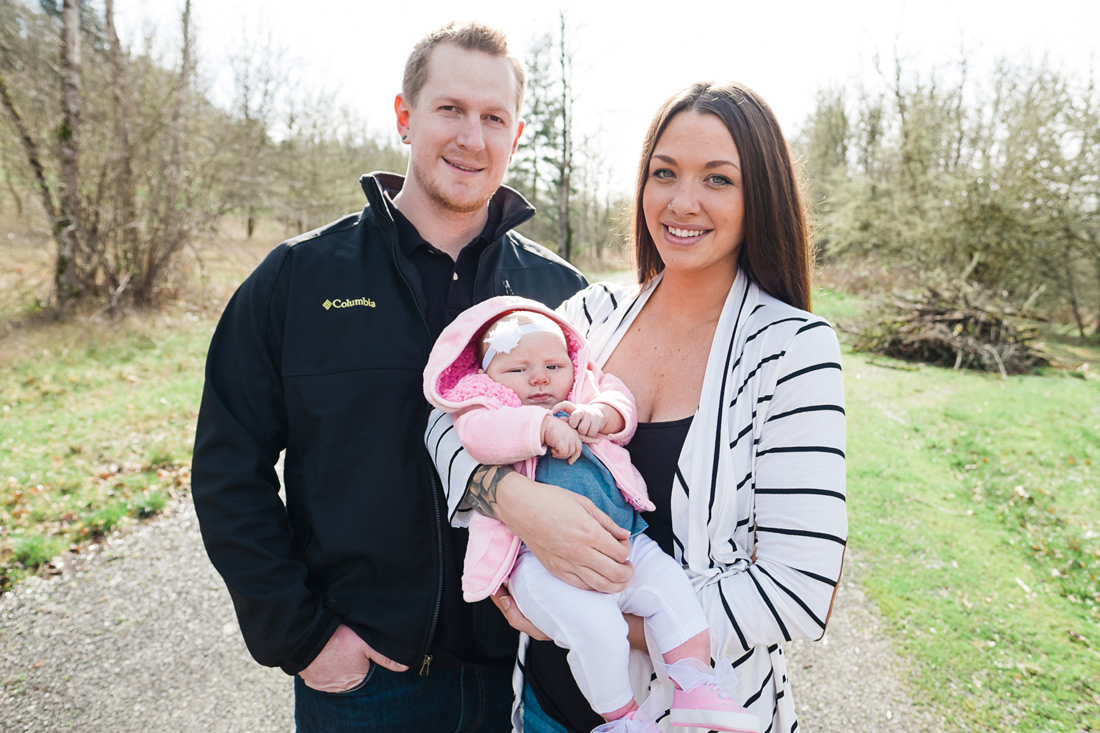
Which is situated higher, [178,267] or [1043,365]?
[178,267]

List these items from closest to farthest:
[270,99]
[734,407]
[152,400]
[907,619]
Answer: [734,407] < [907,619] < [152,400] < [270,99]

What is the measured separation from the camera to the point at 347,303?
7.14 ft

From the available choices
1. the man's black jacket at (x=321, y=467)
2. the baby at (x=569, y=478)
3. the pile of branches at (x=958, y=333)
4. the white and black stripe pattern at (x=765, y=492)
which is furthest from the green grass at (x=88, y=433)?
the pile of branches at (x=958, y=333)

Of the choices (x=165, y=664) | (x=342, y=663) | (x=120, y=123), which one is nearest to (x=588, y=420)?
(x=342, y=663)

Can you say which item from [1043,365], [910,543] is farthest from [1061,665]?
[1043,365]

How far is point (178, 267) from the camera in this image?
497 inches

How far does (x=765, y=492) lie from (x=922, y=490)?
5.97 m

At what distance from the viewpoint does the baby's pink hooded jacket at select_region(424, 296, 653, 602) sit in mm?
1828

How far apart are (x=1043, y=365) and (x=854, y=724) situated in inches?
505

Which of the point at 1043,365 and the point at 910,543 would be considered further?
the point at 1043,365

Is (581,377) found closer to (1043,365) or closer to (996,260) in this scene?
(1043,365)

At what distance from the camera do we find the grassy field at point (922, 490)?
4004mm

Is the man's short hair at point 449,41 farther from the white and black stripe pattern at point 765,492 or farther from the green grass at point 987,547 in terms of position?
the green grass at point 987,547

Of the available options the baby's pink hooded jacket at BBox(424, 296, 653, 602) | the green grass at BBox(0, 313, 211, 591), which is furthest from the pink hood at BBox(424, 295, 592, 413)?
the green grass at BBox(0, 313, 211, 591)
